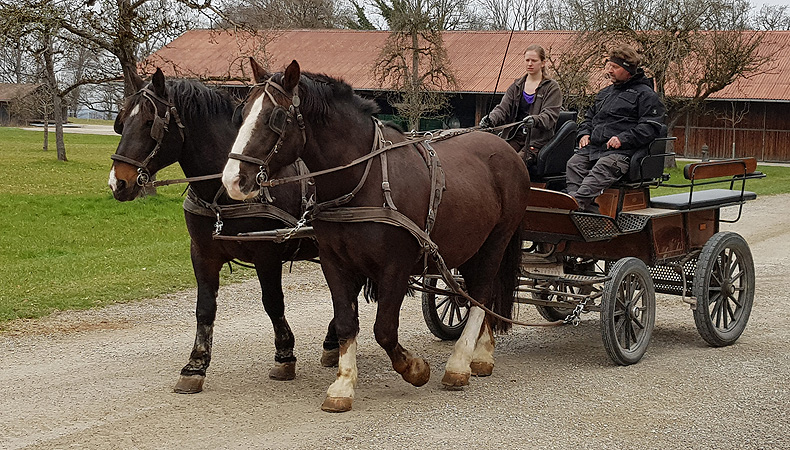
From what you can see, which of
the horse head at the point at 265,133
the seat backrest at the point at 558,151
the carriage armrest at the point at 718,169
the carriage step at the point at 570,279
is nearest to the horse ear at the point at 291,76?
the horse head at the point at 265,133

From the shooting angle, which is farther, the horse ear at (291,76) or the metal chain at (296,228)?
the metal chain at (296,228)

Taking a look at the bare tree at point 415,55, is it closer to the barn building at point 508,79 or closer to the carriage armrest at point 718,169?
the barn building at point 508,79

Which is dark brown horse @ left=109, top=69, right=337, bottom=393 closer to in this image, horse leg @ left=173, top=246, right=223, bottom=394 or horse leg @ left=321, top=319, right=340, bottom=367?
horse leg @ left=173, top=246, right=223, bottom=394

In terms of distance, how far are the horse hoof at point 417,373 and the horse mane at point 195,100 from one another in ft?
6.49

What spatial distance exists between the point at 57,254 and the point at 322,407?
8.00m

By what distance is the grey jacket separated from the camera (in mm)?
7152

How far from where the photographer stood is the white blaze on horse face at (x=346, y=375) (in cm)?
548

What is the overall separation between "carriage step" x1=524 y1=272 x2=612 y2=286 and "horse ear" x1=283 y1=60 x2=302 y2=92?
107 inches

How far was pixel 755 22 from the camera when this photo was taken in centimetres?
4219

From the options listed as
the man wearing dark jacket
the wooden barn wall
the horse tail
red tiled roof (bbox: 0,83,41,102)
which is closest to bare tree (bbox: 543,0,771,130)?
the wooden barn wall

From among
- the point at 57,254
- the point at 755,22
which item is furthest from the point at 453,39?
the point at 57,254

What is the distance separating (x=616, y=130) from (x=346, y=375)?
303 centimetres

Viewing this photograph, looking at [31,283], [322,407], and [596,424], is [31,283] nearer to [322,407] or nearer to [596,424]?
[322,407]

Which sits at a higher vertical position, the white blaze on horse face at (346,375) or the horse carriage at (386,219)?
the horse carriage at (386,219)
